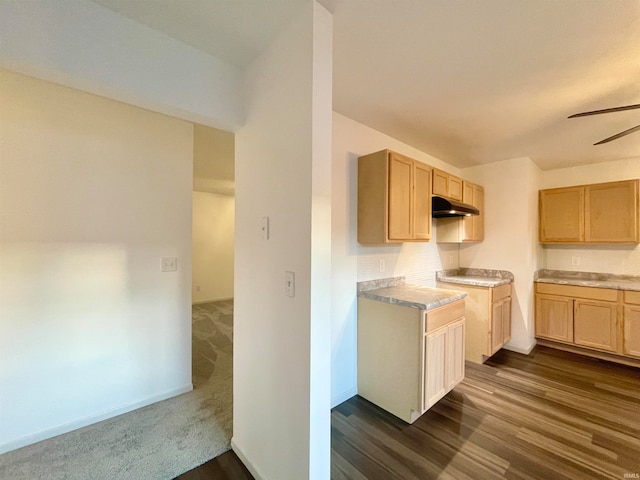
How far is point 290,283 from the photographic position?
1.32 m

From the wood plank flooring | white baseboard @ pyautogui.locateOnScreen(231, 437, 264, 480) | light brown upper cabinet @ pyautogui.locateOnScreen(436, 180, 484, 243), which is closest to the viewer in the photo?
white baseboard @ pyautogui.locateOnScreen(231, 437, 264, 480)

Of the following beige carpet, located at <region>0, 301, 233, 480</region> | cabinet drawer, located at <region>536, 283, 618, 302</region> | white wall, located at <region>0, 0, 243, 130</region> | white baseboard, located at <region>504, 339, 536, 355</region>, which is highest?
white wall, located at <region>0, 0, 243, 130</region>

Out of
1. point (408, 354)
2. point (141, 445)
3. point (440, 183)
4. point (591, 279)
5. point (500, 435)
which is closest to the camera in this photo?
point (141, 445)

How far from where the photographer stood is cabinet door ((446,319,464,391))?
7.33 feet

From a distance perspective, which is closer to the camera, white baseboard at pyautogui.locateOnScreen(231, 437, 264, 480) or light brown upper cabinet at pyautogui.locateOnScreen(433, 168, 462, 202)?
white baseboard at pyautogui.locateOnScreen(231, 437, 264, 480)

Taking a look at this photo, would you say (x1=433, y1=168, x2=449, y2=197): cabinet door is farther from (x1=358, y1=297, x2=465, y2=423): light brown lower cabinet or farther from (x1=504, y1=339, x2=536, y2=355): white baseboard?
(x1=504, y1=339, x2=536, y2=355): white baseboard

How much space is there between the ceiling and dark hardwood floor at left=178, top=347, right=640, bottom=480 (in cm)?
251

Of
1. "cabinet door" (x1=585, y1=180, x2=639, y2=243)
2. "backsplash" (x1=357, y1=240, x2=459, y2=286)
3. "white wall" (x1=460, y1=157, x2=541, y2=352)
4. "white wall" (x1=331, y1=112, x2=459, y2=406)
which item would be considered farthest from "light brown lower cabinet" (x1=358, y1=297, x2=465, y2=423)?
"cabinet door" (x1=585, y1=180, x2=639, y2=243)

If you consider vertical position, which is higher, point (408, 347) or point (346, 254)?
point (346, 254)

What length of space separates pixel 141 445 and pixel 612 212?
213 inches

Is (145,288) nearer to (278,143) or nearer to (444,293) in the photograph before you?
(278,143)

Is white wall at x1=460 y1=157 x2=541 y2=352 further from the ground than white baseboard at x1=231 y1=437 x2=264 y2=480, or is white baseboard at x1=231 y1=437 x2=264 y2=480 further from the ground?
white wall at x1=460 y1=157 x2=541 y2=352

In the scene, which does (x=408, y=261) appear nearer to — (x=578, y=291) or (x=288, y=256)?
(x=288, y=256)

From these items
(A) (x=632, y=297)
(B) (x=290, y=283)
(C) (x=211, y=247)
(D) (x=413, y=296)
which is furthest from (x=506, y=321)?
(C) (x=211, y=247)
